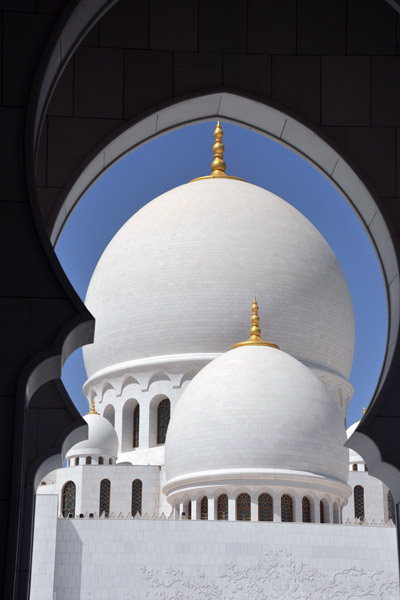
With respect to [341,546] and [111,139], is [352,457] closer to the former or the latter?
[341,546]

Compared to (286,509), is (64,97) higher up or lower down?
lower down

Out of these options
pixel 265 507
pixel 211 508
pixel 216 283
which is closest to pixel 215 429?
pixel 211 508

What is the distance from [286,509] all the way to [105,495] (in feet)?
27.6

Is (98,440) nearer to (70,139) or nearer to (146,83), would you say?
(70,139)

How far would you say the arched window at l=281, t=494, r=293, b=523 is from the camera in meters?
34.2

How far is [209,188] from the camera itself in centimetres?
4397

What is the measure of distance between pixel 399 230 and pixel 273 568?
77.7ft

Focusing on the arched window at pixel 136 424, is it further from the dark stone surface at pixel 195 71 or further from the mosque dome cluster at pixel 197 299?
the dark stone surface at pixel 195 71

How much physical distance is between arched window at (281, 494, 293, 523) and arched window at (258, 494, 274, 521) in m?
0.44

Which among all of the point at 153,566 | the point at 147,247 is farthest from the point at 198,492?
the point at 147,247

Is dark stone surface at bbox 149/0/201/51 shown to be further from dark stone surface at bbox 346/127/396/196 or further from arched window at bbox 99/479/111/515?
arched window at bbox 99/479/111/515

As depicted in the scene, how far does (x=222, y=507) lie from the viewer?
34469mm

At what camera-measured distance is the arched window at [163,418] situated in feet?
138

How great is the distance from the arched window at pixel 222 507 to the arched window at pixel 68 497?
780 centimetres
